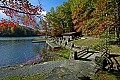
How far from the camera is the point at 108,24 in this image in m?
23.7

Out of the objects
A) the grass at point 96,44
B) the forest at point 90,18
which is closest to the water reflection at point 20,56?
the forest at point 90,18

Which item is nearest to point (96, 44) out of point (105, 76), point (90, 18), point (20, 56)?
point (90, 18)

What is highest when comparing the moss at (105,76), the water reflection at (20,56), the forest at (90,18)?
the forest at (90,18)

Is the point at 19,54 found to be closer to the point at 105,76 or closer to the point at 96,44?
the point at 96,44

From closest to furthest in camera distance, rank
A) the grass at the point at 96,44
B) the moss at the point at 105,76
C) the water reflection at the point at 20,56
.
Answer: the moss at the point at 105,76, the grass at the point at 96,44, the water reflection at the point at 20,56

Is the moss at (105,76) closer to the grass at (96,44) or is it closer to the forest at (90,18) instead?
the grass at (96,44)

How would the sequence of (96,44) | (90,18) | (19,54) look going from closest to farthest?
(96,44) < (19,54) < (90,18)

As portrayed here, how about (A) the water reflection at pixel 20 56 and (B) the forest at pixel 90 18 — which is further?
(A) the water reflection at pixel 20 56

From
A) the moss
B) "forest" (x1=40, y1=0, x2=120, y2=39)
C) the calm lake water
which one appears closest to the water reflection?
the calm lake water

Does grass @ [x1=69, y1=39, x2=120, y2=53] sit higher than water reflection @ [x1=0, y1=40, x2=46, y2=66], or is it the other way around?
grass @ [x1=69, y1=39, x2=120, y2=53]

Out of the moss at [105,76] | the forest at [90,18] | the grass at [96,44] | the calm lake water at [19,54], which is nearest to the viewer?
the moss at [105,76]

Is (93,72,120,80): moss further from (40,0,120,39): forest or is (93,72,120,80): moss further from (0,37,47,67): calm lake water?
(0,37,47,67): calm lake water

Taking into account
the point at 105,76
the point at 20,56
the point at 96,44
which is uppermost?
the point at 96,44

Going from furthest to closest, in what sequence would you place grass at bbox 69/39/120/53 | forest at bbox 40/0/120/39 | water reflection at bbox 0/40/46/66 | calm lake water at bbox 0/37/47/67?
calm lake water at bbox 0/37/47/67 < water reflection at bbox 0/40/46/66 < grass at bbox 69/39/120/53 < forest at bbox 40/0/120/39
